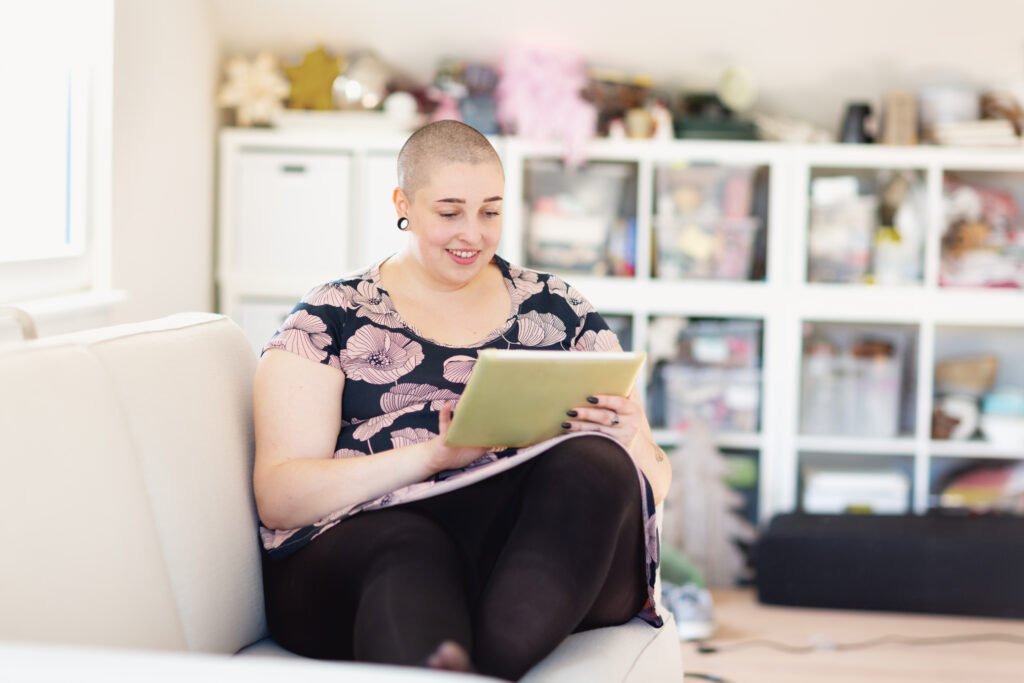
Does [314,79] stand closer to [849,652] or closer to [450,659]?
[849,652]

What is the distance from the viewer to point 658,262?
3.43m

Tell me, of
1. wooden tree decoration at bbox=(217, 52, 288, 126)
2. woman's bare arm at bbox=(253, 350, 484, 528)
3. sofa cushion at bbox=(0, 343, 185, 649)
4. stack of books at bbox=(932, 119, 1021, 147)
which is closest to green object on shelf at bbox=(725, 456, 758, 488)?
stack of books at bbox=(932, 119, 1021, 147)

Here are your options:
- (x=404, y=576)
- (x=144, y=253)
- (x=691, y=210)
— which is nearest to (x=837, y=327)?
(x=691, y=210)

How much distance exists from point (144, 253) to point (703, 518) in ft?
5.71

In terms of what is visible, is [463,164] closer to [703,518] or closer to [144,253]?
[144,253]

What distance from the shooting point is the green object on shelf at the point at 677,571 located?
10.2ft

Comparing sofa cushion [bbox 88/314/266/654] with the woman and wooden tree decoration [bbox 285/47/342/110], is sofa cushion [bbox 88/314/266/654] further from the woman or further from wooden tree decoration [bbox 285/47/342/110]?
wooden tree decoration [bbox 285/47/342/110]

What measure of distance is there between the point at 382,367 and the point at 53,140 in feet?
4.03

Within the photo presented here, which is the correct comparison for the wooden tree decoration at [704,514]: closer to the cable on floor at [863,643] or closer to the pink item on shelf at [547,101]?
the cable on floor at [863,643]

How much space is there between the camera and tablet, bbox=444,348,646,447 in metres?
1.40

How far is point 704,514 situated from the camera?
11.0ft

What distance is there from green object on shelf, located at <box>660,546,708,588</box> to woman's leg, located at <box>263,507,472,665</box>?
1.69 m

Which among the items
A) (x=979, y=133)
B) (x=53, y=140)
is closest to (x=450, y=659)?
(x=53, y=140)

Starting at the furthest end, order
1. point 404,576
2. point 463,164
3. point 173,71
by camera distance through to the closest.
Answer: point 173,71 < point 463,164 < point 404,576
